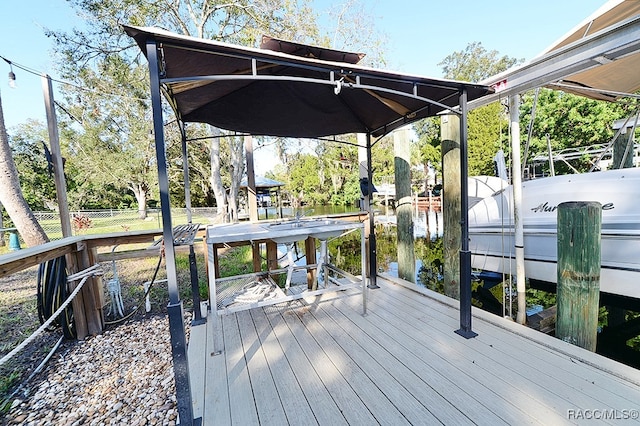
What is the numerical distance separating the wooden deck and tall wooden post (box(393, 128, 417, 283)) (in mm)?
1189

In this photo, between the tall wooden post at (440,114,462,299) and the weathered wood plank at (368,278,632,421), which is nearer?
the weathered wood plank at (368,278,632,421)

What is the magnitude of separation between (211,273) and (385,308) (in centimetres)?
189

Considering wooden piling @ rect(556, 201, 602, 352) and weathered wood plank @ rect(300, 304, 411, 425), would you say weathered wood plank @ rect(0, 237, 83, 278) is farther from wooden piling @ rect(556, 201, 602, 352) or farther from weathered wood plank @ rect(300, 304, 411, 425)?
wooden piling @ rect(556, 201, 602, 352)

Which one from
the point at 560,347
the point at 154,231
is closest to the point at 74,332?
the point at 154,231

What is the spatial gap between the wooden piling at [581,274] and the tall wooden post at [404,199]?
1.76 metres

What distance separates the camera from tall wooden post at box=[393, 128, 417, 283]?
152 inches

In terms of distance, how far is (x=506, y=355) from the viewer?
2076 mm

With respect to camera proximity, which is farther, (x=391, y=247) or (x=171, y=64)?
(x=391, y=247)

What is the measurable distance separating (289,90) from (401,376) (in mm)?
2833

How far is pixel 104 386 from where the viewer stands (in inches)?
89.4

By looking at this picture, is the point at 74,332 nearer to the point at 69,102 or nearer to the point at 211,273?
the point at 211,273

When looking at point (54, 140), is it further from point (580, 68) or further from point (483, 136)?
point (483, 136)

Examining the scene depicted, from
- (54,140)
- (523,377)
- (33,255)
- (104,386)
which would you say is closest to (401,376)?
(523,377)

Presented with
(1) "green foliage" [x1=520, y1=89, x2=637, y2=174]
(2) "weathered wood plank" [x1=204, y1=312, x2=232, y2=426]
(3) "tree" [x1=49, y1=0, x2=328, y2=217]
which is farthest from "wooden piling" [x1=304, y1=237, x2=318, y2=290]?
(1) "green foliage" [x1=520, y1=89, x2=637, y2=174]
